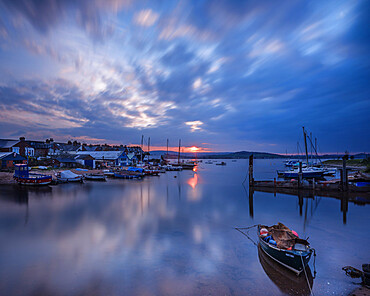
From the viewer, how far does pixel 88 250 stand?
13109mm

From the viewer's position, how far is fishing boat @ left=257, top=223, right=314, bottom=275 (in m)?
9.14

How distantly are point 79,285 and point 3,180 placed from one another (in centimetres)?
4320

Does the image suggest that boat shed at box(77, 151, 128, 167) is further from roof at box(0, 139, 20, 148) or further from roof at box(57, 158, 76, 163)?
roof at box(0, 139, 20, 148)

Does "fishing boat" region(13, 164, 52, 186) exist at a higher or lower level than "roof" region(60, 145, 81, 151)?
lower

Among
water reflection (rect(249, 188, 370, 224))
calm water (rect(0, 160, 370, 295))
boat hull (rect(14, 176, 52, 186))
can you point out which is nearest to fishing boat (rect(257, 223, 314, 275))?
calm water (rect(0, 160, 370, 295))

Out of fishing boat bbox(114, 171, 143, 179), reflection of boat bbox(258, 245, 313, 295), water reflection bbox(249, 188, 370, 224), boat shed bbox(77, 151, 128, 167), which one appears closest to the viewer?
reflection of boat bbox(258, 245, 313, 295)

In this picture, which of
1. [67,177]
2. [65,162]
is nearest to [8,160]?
[65,162]

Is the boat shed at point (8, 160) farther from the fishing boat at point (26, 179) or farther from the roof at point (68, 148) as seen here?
the roof at point (68, 148)

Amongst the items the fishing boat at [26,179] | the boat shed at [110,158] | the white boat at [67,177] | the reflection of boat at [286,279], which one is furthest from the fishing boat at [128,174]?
the reflection of boat at [286,279]

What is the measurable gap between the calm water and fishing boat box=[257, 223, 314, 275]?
0.62 m

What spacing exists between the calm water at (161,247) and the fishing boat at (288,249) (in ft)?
2.03

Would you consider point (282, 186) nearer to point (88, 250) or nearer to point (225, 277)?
point (225, 277)

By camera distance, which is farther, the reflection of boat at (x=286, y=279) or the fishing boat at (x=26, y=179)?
the fishing boat at (x=26, y=179)

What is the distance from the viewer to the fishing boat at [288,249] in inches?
360
